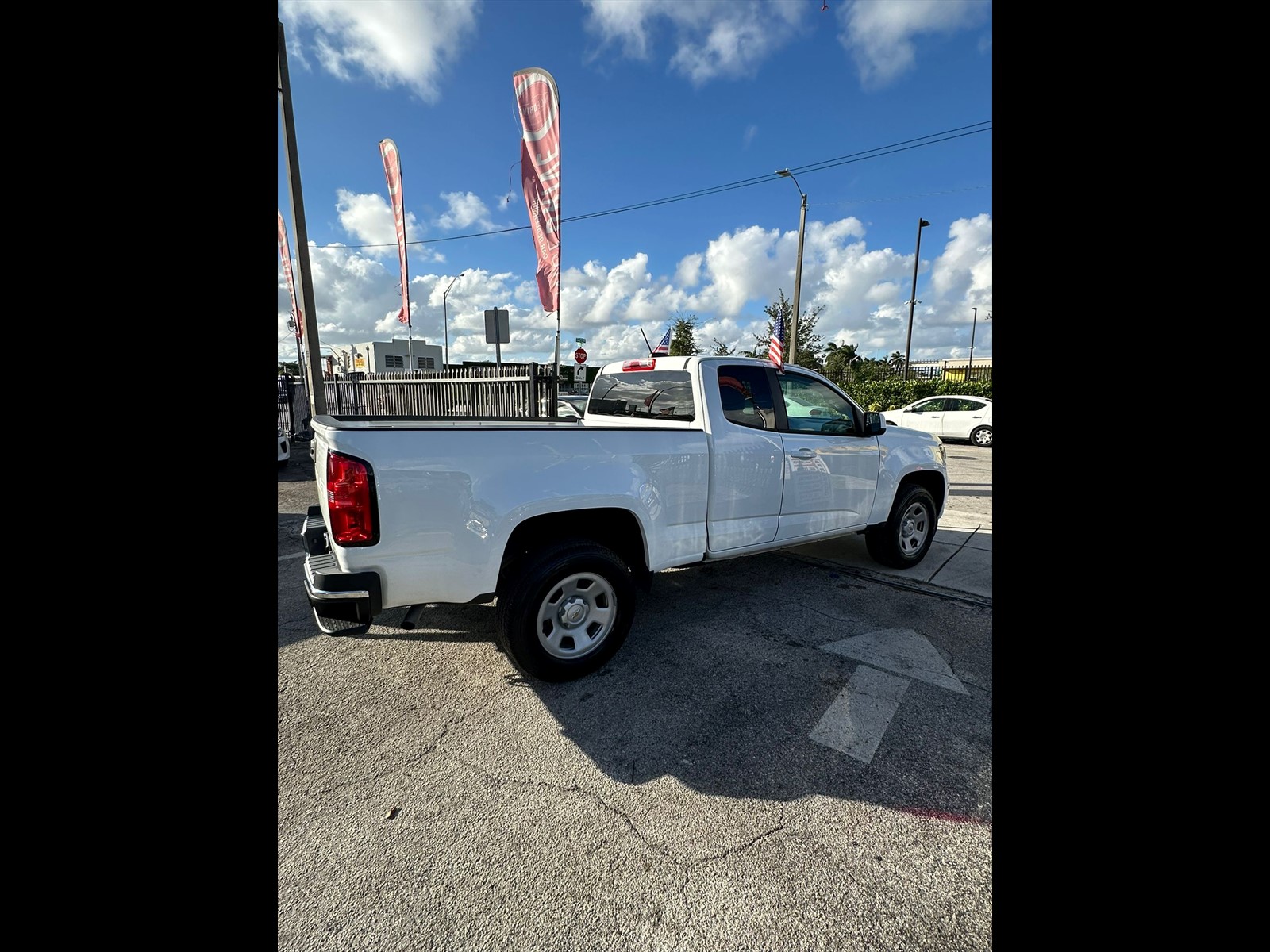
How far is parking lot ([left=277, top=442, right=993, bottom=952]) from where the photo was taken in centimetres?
191

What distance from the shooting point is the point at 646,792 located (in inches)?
97.7

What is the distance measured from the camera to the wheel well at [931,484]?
5.50m

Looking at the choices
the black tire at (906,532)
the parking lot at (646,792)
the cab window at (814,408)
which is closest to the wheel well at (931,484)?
the black tire at (906,532)

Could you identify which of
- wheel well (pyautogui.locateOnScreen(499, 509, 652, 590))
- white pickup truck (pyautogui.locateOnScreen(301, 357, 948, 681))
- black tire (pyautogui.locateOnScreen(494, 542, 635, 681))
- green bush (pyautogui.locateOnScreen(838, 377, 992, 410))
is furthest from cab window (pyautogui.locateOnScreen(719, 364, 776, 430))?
green bush (pyautogui.locateOnScreen(838, 377, 992, 410))

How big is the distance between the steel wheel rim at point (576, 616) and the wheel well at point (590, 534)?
0.88 feet

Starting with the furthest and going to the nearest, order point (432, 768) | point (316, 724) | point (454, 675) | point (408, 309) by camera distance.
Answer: point (408, 309), point (454, 675), point (316, 724), point (432, 768)

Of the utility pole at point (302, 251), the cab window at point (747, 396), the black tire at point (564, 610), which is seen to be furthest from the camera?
the utility pole at point (302, 251)

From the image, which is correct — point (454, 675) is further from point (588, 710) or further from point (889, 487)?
point (889, 487)

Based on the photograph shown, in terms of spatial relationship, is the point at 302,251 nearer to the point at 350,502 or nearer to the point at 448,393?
the point at 448,393

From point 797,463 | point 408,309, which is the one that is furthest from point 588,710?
point 408,309

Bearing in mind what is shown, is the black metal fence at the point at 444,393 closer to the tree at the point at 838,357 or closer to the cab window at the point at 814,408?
the cab window at the point at 814,408

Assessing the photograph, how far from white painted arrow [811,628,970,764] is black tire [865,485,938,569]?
1467 mm
